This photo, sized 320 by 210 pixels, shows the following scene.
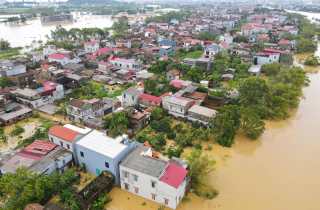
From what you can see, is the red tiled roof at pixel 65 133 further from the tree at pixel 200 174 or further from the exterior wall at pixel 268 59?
the exterior wall at pixel 268 59

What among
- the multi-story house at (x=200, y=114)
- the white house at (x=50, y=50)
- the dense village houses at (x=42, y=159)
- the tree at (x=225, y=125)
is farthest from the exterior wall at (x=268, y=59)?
the white house at (x=50, y=50)

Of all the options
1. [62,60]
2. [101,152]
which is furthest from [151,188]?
[62,60]

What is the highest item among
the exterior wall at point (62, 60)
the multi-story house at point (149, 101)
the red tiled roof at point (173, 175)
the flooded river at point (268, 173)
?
the exterior wall at point (62, 60)

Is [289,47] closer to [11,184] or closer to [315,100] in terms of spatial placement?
[315,100]

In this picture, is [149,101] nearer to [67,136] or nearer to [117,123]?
[117,123]

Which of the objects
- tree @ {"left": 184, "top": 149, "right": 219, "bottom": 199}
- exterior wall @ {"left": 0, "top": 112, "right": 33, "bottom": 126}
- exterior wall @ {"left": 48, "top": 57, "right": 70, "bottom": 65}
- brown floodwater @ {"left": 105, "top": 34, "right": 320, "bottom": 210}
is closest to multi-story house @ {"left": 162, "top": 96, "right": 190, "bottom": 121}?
brown floodwater @ {"left": 105, "top": 34, "right": 320, "bottom": 210}

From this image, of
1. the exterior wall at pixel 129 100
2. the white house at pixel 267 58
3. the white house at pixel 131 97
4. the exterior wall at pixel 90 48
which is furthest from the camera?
the exterior wall at pixel 90 48
